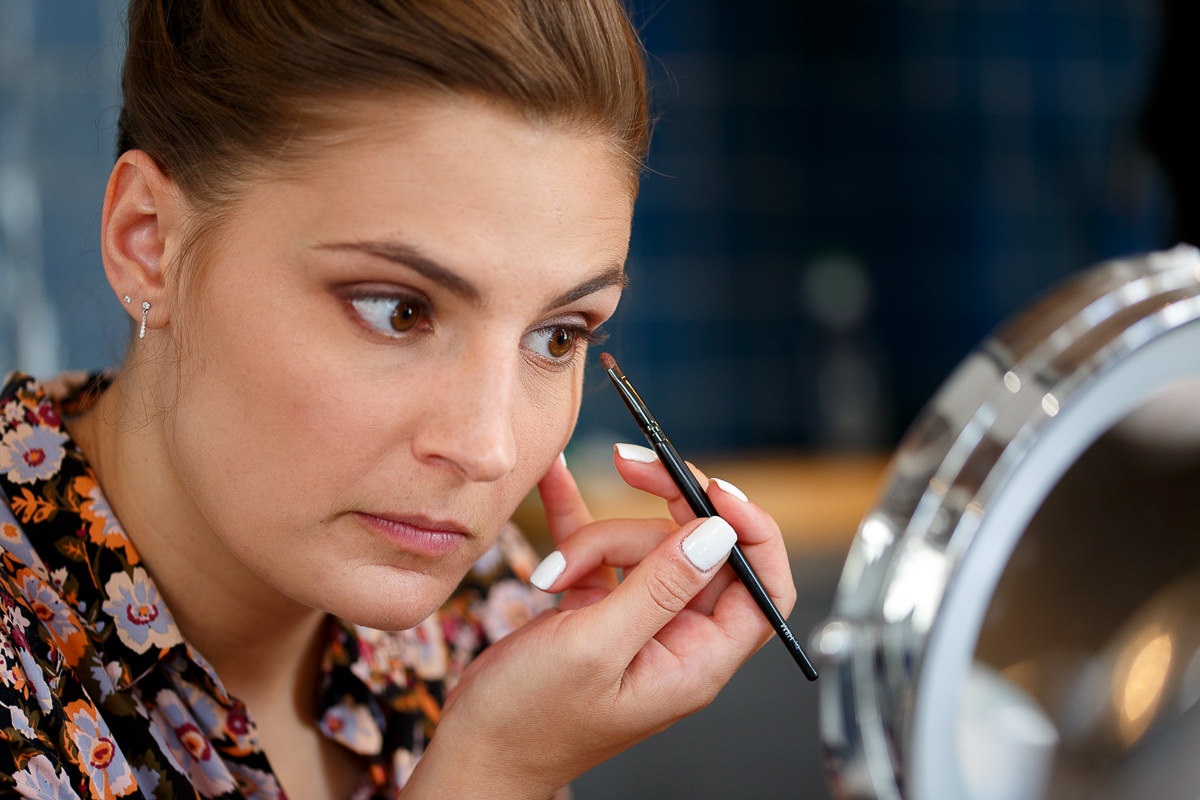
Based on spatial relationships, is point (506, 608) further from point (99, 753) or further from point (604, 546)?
point (99, 753)

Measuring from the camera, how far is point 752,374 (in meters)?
2.43

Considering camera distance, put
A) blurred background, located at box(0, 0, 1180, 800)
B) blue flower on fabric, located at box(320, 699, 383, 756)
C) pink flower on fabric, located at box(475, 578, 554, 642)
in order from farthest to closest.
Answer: blurred background, located at box(0, 0, 1180, 800)
pink flower on fabric, located at box(475, 578, 554, 642)
blue flower on fabric, located at box(320, 699, 383, 756)

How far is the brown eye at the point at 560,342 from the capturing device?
0.72 m

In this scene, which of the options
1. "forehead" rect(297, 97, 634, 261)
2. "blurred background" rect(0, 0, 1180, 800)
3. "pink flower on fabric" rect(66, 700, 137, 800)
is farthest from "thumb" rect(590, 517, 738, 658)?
"blurred background" rect(0, 0, 1180, 800)

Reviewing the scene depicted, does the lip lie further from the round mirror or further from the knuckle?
the round mirror

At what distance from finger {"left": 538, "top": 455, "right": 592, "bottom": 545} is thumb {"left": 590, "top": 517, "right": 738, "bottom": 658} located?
23 cm

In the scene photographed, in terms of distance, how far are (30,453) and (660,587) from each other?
459 mm

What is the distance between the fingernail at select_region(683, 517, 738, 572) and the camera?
0.67 m

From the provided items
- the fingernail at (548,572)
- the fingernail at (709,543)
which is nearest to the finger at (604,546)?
the fingernail at (548,572)

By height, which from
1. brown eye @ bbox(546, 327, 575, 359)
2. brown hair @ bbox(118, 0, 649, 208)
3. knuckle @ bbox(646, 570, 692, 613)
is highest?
brown hair @ bbox(118, 0, 649, 208)

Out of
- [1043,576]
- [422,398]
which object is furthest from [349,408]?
[1043,576]

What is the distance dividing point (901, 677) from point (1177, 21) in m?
0.73

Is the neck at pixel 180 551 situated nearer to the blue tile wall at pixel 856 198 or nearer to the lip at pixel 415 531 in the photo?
the lip at pixel 415 531

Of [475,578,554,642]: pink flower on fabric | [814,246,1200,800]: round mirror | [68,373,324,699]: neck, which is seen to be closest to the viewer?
[814,246,1200,800]: round mirror
